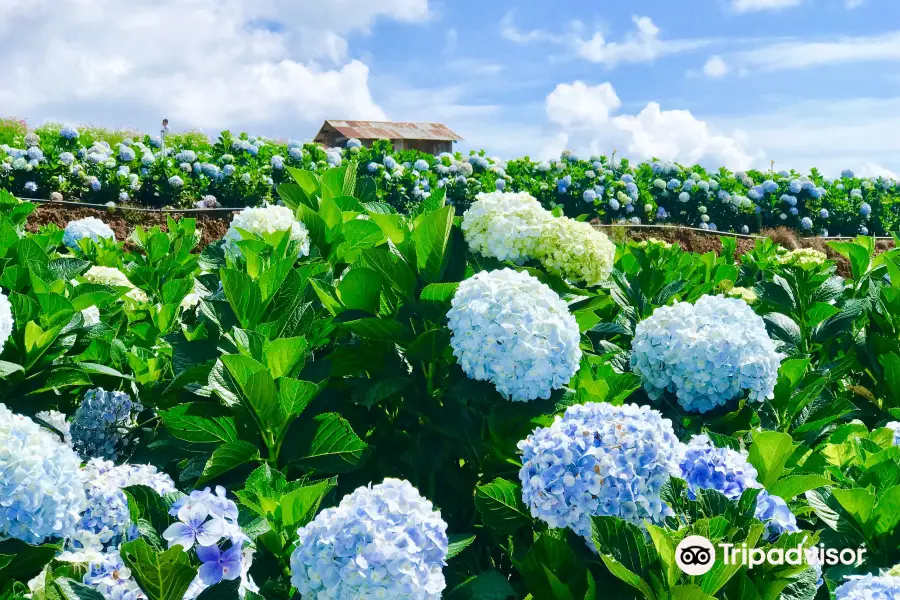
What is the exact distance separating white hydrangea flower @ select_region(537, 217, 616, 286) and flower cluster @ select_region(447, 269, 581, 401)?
23.3 inches

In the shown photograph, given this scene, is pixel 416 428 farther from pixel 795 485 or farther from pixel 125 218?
pixel 125 218

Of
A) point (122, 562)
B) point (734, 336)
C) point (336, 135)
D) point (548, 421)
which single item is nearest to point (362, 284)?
→ point (548, 421)

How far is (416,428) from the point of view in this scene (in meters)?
2.24

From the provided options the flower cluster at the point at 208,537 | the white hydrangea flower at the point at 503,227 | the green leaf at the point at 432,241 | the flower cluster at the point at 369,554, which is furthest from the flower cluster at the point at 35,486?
the white hydrangea flower at the point at 503,227

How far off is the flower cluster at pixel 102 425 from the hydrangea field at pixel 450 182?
7.09m

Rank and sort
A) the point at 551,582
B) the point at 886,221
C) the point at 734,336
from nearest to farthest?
the point at 551,582 < the point at 734,336 < the point at 886,221

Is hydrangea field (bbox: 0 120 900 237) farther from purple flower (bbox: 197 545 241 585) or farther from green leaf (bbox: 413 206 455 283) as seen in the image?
purple flower (bbox: 197 545 241 585)

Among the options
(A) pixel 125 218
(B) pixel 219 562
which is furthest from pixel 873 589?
(A) pixel 125 218

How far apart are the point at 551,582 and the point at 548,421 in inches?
22.6

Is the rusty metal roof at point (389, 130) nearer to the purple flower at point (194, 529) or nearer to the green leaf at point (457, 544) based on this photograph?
the green leaf at point (457, 544)

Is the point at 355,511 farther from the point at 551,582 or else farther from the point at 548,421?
the point at 548,421

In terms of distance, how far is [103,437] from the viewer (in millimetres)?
2465

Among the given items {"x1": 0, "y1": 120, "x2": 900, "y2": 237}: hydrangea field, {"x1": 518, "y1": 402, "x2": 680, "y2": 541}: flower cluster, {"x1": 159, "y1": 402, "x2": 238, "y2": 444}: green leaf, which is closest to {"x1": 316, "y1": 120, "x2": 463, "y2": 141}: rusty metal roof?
{"x1": 0, "y1": 120, "x2": 900, "y2": 237}: hydrangea field

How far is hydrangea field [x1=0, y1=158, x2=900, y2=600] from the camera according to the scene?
149cm
